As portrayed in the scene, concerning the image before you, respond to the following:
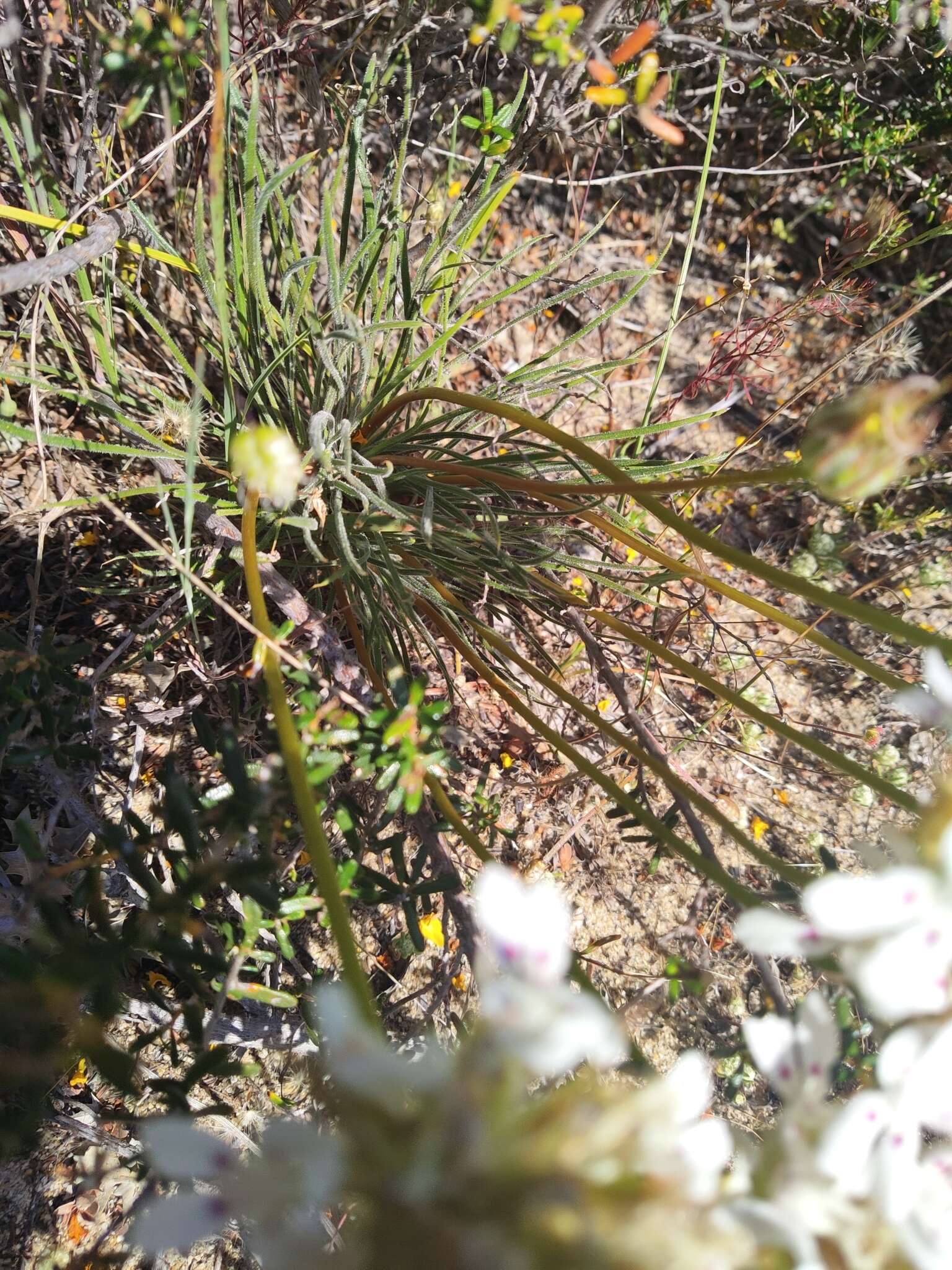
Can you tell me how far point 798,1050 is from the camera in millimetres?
657

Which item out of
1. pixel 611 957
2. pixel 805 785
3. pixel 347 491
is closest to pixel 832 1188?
pixel 611 957

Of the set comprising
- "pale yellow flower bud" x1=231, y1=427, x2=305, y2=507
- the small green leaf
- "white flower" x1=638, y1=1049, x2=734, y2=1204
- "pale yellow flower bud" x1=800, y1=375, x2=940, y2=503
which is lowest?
"white flower" x1=638, y1=1049, x2=734, y2=1204

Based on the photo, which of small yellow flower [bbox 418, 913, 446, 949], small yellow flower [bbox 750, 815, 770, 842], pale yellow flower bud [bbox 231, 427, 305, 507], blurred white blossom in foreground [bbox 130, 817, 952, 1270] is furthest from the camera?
small yellow flower [bbox 750, 815, 770, 842]

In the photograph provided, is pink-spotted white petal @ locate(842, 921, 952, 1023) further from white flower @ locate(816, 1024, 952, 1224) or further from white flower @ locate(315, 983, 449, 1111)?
white flower @ locate(315, 983, 449, 1111)

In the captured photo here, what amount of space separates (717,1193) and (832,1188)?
8cm

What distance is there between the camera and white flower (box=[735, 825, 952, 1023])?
0.55m

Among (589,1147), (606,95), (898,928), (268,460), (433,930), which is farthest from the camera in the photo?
(433,930)

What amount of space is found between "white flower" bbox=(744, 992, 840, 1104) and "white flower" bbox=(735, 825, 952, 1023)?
8 centimetres

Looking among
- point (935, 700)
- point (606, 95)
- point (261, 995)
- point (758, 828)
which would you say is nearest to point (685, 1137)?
point (935, 700)

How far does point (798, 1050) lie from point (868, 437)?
1.79 ft

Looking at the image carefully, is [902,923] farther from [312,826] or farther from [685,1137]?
[312,826]

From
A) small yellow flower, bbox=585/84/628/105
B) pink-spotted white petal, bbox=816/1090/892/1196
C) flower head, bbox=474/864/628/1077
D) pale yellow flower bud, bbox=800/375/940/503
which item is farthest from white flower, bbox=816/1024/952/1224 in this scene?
small yellow flower, bbox=585/84/628/105

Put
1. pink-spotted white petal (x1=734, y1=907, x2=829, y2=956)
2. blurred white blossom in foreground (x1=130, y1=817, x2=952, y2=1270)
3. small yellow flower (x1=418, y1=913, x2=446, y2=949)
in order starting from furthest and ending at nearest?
small yellow flower (x1=418, y1=913, x2=446, y2=949)
pink-spotted white petal (x1=734, y1=907, x2=829, y2=956)
blurred white blossom in foreground (x1=130, y1=817, x2=952, y2=1270)

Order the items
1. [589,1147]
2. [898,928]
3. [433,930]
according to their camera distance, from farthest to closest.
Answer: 1. [433,930]
2. [898,928]
3. [589,1147]
